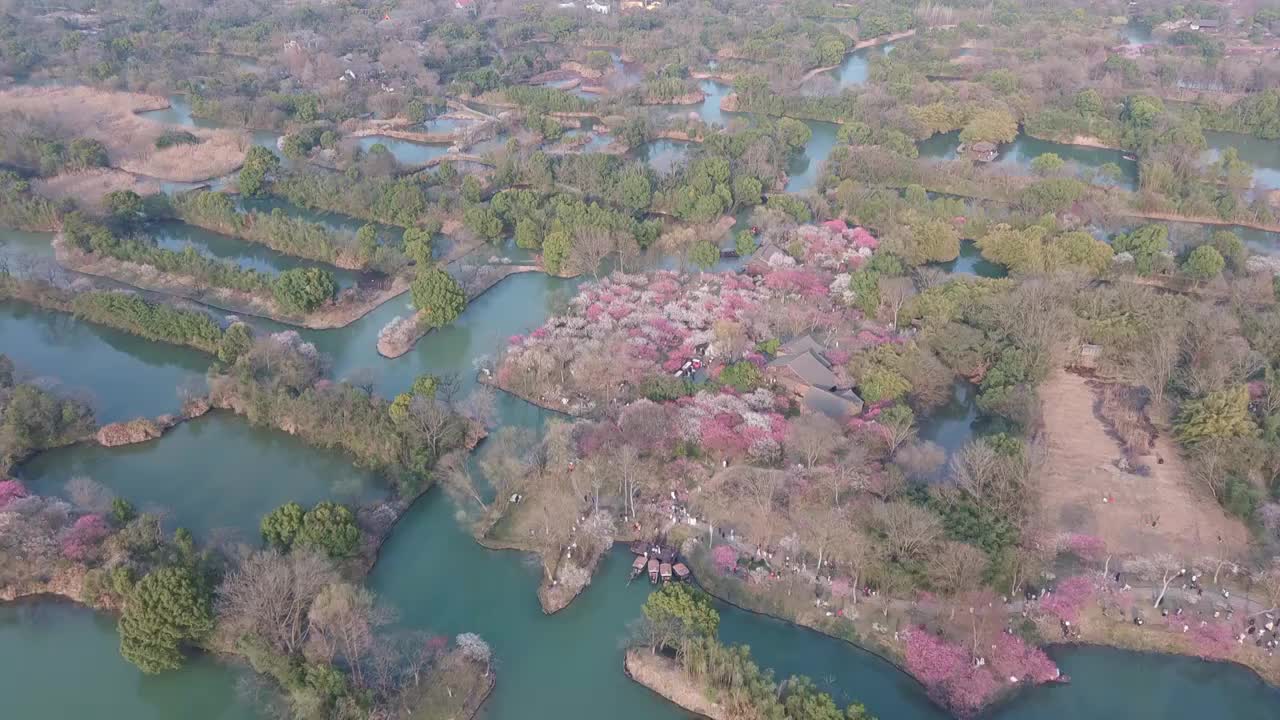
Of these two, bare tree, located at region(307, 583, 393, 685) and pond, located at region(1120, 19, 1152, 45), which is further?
pond, located at region(1120, 19, 1152, 45)

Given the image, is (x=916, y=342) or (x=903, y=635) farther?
(x=916, y=342)

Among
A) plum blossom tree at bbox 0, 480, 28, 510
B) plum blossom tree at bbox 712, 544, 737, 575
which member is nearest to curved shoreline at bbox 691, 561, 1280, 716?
plum blossom tree at bbox 712, 544, 737, 575

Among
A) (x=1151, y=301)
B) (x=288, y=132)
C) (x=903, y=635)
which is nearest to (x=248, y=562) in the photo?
(x=903, y=635)

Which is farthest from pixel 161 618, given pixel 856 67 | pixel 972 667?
pixel 856 67

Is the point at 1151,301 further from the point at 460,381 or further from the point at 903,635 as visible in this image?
the point at 460,381

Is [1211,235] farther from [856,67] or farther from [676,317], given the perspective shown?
[856,67]

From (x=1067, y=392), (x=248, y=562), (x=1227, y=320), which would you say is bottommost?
(x=1067, y=392)

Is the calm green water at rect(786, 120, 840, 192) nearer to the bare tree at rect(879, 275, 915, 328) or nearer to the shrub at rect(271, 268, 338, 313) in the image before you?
the bare tree at rect(879, 275, 915, 328)
